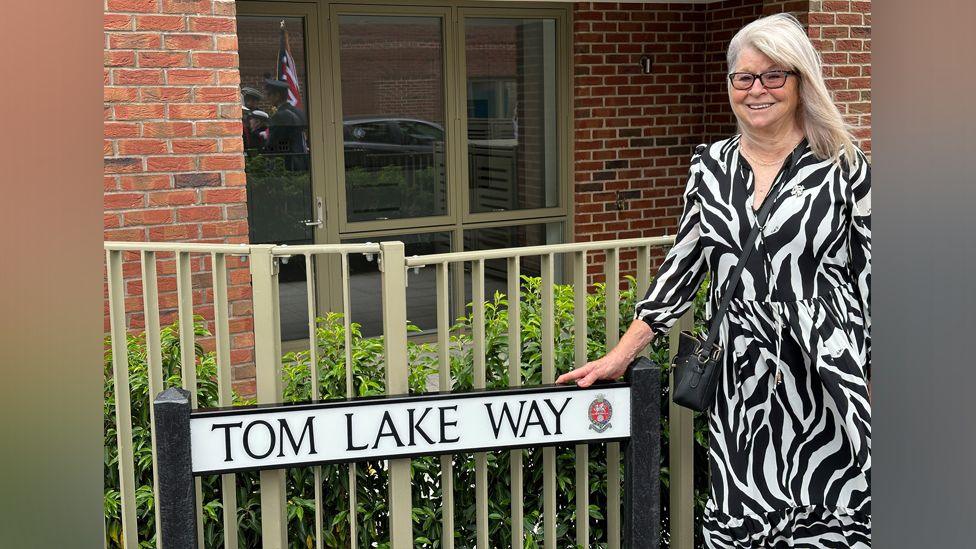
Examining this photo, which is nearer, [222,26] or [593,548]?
[593,548]

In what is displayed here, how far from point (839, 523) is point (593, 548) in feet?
3.20

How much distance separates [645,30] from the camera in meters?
7.82

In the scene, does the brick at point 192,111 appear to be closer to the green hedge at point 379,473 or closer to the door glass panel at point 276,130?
the green hedge at point 379,473

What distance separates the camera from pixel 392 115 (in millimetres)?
7105

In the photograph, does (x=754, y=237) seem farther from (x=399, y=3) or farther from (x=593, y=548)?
(x=399, y=3)

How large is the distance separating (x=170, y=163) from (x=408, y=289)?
9.04ft

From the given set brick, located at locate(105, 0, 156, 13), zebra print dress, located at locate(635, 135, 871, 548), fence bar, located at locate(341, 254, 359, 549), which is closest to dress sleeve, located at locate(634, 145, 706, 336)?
zebra print dress, located at locate(635, 135, 871, 548)

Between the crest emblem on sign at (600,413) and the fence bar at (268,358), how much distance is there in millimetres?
927

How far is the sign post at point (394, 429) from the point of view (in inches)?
112

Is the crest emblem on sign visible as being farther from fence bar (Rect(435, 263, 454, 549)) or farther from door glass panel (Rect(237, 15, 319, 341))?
door glass panel (Rect(237, 15, 319, 341))

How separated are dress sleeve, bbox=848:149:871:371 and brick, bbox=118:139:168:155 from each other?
3275mm

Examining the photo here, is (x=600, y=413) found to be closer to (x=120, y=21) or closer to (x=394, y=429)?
(x=394, y=429)

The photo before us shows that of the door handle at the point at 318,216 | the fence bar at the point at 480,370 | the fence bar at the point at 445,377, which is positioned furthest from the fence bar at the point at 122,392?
the door handle at the point at 318,216
